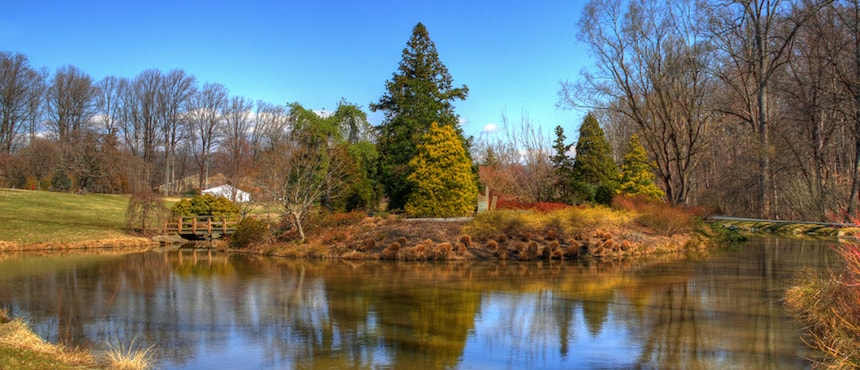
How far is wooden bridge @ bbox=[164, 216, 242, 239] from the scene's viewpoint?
103ft

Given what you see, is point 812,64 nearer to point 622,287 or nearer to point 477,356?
point 622,287

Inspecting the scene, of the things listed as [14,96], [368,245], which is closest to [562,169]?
[368,245]

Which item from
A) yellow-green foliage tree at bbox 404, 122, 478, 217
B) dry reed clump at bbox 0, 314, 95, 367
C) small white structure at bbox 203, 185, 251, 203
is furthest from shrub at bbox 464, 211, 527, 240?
small white structure at bbox 203, 185, 251, 203

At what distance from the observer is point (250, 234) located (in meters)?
27.4

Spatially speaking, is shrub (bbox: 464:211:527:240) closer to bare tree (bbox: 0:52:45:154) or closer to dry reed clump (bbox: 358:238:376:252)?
dry reed clump (bbox: 358:238:376:252)

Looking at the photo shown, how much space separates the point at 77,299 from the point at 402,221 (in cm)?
1371

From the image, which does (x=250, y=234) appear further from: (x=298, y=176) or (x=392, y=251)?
(x=392, y=251)

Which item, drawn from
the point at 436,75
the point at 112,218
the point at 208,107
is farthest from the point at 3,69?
the point at 436,75

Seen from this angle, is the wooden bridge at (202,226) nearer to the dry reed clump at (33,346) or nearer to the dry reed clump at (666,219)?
the dry reed clump at (666,219)

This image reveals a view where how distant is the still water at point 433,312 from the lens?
914 cm

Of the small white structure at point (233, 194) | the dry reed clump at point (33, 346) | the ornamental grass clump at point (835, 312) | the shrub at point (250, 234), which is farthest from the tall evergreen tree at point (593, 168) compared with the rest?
the dry reed clump at point (33, 346)

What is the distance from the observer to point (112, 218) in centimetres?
3731

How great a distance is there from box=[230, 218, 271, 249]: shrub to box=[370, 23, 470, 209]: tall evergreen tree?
6581 millimetres

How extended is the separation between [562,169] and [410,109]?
10053 mm
